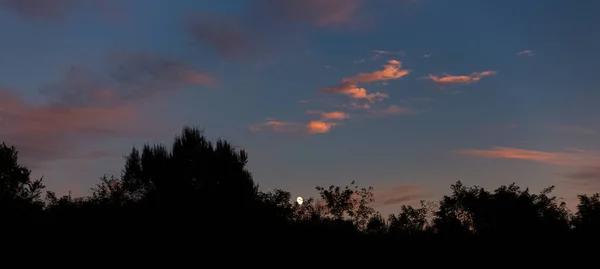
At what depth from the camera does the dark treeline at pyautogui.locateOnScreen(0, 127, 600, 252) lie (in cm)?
2177

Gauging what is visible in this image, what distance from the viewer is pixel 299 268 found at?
2144cm

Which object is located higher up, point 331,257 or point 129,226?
point 129,226

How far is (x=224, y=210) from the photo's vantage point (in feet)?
79.6

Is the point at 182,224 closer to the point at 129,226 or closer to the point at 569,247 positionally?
the point at 129,226

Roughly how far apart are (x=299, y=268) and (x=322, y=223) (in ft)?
14.5

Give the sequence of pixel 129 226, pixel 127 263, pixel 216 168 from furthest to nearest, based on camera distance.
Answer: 1. pixel 216 168
2. pixel 129 226
3. pixel 127 263

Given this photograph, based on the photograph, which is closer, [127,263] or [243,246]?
[127,263]

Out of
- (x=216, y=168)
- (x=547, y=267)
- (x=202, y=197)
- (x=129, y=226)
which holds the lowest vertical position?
(x=547, y=267)

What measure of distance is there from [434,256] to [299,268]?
6.66 m

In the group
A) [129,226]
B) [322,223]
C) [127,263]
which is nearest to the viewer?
[127,263]

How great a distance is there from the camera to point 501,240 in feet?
87.1

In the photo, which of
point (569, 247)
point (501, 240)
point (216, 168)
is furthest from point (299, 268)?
point (216, 168)

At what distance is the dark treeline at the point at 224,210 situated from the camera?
21.8 meters

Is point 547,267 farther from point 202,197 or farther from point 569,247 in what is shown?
point 202,197
